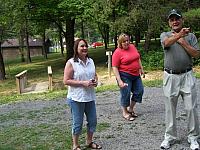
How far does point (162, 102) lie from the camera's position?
8648 mm

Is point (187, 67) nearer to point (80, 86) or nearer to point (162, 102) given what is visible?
point (80, 86)

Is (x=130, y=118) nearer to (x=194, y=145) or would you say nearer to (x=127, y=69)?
(x=127, y=69)

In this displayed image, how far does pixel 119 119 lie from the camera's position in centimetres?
710

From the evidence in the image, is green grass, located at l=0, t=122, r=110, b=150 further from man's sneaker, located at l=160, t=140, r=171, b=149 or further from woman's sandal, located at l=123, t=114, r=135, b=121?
man's sneaker, located at l=160, t=140, r=171, b=149

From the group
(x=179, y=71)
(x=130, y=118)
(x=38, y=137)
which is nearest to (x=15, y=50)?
(x=130, y=118)

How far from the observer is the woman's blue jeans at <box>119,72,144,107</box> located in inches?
266

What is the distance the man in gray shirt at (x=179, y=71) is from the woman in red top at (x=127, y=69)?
5.37ft

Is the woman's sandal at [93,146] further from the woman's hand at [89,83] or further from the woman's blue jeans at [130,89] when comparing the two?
the woman's blue jeans at [130,89]

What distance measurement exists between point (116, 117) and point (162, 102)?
1770 millimetres

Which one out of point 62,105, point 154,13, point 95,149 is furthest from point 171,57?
point 154,13

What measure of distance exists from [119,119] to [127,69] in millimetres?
1037

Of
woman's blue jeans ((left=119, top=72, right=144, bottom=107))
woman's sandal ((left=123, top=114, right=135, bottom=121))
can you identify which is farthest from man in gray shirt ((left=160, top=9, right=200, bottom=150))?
woman's sandal ((left=123, top=114, right=135, bottom=121))

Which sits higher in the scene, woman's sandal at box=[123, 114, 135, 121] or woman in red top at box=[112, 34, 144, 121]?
woman in red top at box=[112, 34, 144, 121]

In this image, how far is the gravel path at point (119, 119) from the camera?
5.53 metres
